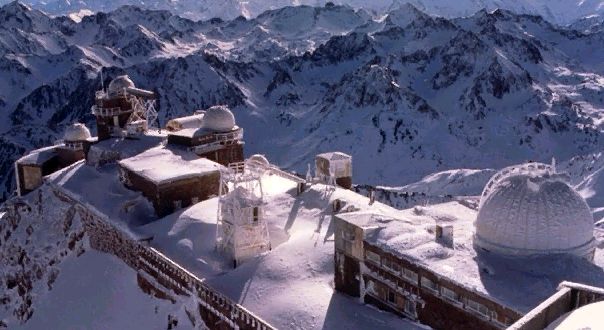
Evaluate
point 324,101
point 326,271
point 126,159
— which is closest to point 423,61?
point 324,101

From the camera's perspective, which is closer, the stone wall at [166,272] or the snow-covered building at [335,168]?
the stone wall at [166,272]

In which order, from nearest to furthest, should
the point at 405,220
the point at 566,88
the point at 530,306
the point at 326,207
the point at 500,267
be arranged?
1. the point at 530,306
2. the point at 500,267
3. the point at 405,220
4. the point at 326,207
5. the point at 566,88

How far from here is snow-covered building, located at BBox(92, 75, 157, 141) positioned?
231 ft

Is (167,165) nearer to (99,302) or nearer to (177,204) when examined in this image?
(177,204)

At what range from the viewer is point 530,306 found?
108ft

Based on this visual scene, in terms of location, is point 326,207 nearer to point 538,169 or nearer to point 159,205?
point 159,205

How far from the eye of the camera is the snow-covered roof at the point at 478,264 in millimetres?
34188

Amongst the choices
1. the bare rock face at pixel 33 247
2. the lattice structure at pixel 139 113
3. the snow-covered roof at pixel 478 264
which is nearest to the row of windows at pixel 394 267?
the snow-covered roof at pixel 478 264

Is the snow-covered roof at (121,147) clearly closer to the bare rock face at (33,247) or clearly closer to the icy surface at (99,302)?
the bare rock face at (33,247)

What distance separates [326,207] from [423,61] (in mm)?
137408

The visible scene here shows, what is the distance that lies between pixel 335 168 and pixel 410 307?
70.2 ft

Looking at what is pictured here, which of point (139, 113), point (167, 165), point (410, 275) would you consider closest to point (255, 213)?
point (410, 275)

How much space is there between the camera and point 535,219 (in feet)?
120

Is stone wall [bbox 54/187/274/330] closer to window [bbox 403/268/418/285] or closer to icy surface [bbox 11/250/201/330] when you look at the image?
icy surface [bbox 11/250/201/330]
